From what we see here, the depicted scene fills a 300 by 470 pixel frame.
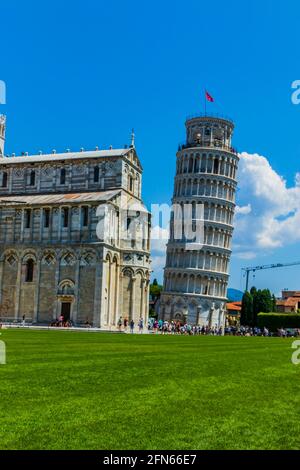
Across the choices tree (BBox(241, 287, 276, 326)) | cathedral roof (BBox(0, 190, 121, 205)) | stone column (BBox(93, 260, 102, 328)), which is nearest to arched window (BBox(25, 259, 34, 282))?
cathedral roof (BBox(0, 190, 121, 205))

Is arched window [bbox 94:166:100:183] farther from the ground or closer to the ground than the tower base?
farther from the ground

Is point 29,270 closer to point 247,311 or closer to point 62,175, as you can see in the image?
point 62,175

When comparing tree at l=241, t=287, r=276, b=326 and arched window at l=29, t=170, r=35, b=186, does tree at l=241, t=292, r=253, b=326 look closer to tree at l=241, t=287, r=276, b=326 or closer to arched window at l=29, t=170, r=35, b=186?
tree at l=241, t=287, r=276, b=326

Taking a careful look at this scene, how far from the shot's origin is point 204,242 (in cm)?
9569

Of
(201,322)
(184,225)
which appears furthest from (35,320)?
(184,225)

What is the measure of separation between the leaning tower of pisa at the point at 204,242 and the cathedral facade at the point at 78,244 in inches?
1152

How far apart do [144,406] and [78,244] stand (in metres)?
50.0

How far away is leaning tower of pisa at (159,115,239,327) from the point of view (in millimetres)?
94438

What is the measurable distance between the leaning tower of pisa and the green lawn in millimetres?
77501

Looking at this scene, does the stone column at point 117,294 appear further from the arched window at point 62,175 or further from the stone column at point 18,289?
the arched window at point 62,175

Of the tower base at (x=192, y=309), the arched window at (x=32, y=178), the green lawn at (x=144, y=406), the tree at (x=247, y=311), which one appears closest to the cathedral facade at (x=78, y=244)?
the arched window at (x=32, y=178)

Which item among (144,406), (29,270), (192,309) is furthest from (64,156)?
(144,406)

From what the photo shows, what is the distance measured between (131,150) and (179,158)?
34.7 m
